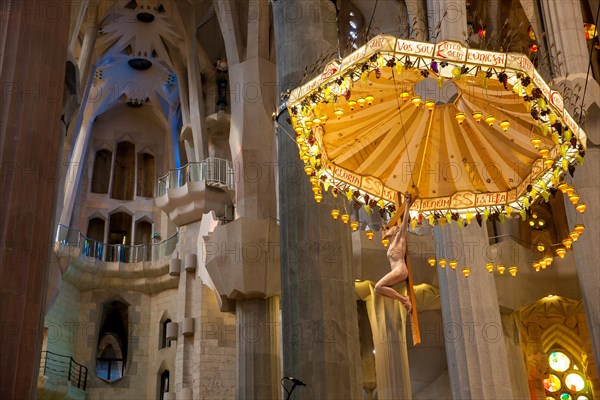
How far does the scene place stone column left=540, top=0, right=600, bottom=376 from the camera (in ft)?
38.7

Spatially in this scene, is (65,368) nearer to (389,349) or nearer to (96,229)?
(96,229)

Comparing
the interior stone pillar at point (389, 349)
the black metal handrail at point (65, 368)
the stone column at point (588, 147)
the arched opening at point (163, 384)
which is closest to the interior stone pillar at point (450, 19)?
the stone column at point (588, 147)

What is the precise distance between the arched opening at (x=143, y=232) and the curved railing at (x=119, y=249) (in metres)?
0.82

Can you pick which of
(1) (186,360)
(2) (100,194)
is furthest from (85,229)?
(1) (186,360)

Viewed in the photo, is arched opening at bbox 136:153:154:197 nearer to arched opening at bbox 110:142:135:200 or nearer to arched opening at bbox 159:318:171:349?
arched opening at bbox 110:142:135:200

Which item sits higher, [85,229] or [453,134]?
[85,229]

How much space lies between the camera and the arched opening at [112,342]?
22391 mm

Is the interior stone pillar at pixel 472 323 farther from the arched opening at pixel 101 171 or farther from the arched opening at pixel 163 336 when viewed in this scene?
the arched opening at pixel 101 171

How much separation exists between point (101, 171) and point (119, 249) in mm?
3250

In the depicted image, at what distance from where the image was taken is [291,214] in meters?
10.5

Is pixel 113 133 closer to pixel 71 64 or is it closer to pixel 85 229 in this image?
pixel 85 229

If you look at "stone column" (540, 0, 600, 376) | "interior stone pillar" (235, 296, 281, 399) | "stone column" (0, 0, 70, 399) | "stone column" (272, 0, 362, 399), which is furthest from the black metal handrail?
"stone column" (540, 0, 600, 376)

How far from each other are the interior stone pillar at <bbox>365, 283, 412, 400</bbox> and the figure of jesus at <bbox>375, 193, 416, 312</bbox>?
7.65 metres

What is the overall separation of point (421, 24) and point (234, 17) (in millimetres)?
4928
